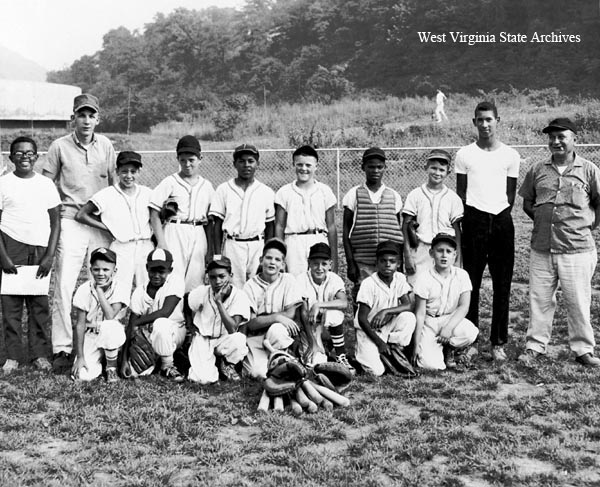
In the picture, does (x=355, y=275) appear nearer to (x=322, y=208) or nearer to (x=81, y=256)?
(x=322, y=208)

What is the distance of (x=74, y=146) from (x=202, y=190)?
42.8 inches

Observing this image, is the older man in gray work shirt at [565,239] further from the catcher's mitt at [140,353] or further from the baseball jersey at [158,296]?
the catcher's mitt at [140,353]

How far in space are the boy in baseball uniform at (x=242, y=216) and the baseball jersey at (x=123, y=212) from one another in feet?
1.82

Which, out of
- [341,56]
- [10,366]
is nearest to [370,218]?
[10,366]

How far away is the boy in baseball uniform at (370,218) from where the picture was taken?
5.41 m

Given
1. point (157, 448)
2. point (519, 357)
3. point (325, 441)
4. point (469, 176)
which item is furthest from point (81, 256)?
point (519, 357)

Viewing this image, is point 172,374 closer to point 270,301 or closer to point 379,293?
point 270,301

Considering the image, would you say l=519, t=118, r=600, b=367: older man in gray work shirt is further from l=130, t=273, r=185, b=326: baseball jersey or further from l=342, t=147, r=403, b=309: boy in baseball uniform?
l=130, t=273, r=185, b=326: baseball jersey

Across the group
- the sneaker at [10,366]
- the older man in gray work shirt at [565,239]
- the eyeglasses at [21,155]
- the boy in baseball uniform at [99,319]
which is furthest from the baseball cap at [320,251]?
the sneaker at [10,366]

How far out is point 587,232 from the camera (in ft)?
17.0

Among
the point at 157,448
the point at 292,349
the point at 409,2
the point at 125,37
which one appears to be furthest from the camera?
the point at 125,37

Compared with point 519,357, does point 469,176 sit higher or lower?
higher

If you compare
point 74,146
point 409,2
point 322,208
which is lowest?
point 322,208

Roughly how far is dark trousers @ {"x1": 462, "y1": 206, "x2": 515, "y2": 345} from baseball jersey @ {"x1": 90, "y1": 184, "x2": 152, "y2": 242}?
2609mm
